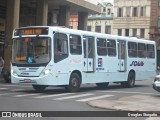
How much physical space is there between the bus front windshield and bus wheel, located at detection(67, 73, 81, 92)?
207 cm

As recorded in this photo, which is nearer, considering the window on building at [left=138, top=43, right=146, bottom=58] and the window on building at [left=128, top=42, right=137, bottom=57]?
the window on building at [left=128, top=42, right=137, bottom=57]

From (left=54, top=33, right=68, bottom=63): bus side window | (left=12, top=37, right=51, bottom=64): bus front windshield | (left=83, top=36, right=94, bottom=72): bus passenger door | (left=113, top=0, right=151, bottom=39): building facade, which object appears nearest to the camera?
(left=12, top=37, right=51, bottom=64): bus front windshield

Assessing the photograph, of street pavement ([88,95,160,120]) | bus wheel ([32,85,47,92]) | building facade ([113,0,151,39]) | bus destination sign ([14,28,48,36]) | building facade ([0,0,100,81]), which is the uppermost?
building facade ([113,0,151,39])

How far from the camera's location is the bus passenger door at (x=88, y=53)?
2225 cm

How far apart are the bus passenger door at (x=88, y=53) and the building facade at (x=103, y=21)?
243 feet

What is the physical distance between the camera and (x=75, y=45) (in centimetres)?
2158

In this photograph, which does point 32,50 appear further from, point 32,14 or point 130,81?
point 32,14

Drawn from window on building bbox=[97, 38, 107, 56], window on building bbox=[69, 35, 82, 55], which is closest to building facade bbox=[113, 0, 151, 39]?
window on building bbox=[97, 38, 107, 56]

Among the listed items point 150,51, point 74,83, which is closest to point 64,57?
point 74,83

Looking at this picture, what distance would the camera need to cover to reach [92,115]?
509 inches

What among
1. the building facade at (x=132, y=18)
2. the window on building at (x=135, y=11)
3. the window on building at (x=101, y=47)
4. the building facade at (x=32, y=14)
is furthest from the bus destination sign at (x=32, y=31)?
the window on building at (x=135, y=11)

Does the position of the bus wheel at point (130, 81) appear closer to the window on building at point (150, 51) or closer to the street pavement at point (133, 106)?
the window on building at point (150, 51)

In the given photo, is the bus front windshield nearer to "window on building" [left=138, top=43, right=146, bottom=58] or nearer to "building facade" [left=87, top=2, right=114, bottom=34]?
"window on building" [left=138, top=43, right=146, bottom=58]

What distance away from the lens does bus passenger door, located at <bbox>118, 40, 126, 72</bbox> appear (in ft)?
84.2
